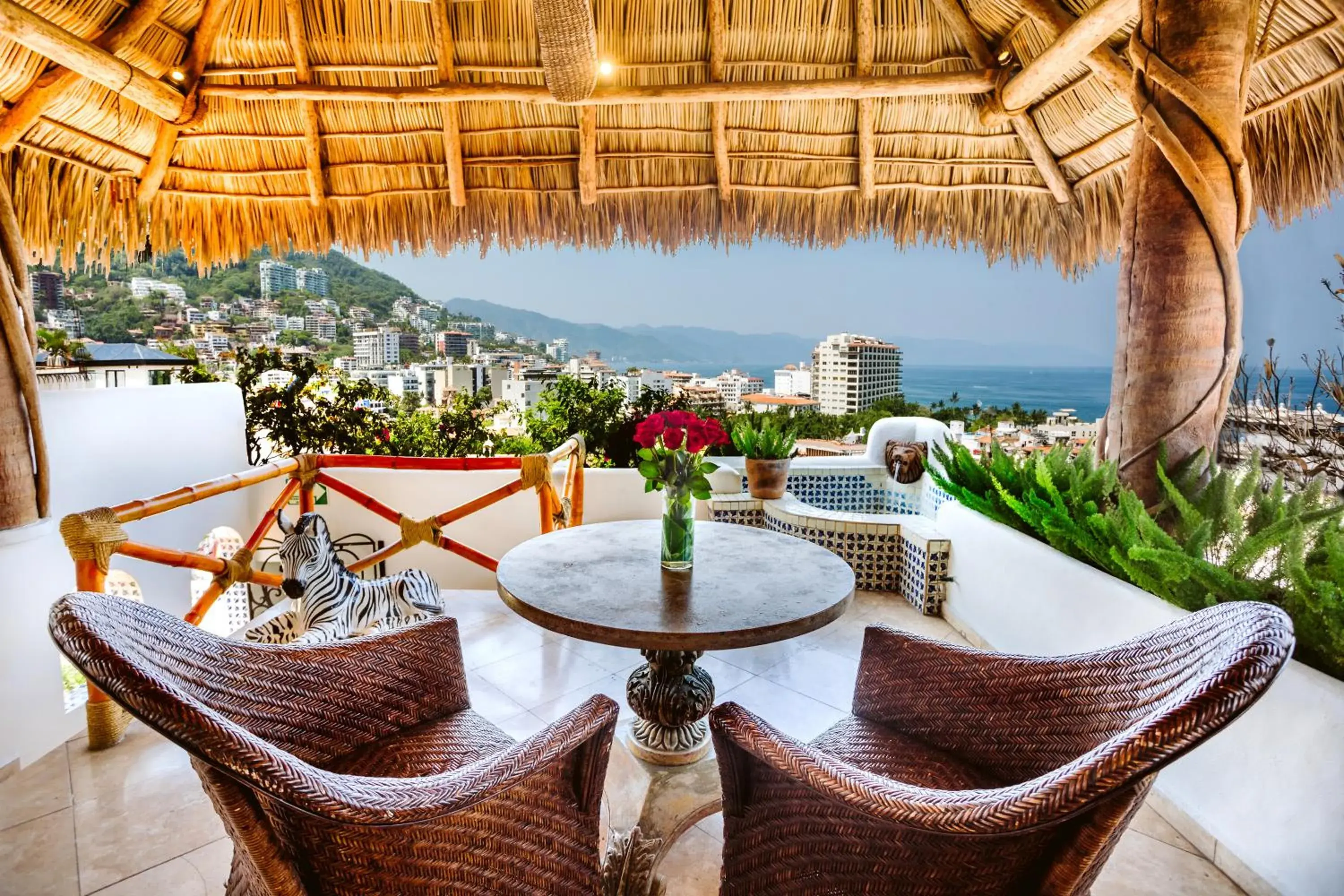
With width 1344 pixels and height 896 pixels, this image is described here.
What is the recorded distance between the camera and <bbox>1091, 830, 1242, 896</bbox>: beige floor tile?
1661 mm

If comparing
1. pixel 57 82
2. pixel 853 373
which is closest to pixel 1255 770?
pixel 57 82

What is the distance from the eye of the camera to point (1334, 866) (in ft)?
4.74

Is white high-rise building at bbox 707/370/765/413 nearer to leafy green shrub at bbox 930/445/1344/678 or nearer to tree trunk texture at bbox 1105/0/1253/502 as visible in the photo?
leafy green shrub at bbox 930/445/1344/678

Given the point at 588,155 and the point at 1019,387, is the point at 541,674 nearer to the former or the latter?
the point at 588,155

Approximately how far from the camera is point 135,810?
1937 millimetres

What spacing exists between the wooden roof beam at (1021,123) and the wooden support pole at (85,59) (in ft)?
12.3

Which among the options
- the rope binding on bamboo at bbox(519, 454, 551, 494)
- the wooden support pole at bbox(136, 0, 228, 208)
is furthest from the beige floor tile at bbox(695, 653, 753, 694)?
the wooden support pole at bbox(136, 0, 228, 208)

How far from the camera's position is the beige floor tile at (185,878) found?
164cm

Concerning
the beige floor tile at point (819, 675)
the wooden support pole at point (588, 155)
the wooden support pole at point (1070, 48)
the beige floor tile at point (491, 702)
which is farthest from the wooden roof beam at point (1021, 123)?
the beige floor tile at point (491, 702)

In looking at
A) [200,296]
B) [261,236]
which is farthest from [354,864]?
[200,296]

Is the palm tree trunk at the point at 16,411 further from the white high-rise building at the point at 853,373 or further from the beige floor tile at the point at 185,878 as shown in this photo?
the white high-rise building at the point at 853,373

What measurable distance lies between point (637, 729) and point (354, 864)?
4.49ft

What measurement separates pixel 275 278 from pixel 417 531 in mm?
6804

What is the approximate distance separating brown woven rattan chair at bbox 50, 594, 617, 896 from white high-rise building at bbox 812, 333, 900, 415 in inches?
229
